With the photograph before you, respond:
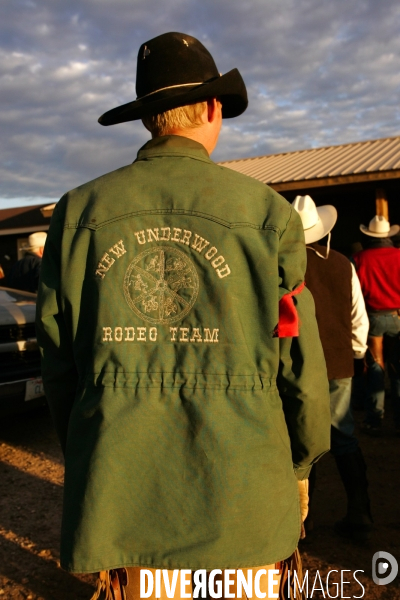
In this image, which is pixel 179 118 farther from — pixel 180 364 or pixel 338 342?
pixel 338 342

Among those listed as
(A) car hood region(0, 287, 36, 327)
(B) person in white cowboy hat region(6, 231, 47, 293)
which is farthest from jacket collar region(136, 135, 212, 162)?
(B) person in white cowboy hat region(6, 231, 47, 293)

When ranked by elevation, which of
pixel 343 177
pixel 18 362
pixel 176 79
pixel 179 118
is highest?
pixel 343 177

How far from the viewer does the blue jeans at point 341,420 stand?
3500 millimetres

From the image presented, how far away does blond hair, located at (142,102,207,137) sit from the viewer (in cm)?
159

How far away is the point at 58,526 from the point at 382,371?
11.6 feet

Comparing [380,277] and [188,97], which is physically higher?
[188,97]

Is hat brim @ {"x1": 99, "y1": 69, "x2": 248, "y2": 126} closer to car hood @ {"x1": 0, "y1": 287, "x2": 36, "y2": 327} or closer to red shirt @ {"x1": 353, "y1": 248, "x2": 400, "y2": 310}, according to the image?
car hood @ {"x1": 0, "y1": 287, "x2": 36, "y2": 327}

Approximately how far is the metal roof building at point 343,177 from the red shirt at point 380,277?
347 cm

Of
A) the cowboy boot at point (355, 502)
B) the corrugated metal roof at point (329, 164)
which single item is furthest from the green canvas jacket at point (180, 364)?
the corrugated metal roof at point (329, 164)

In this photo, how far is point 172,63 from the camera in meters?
1.64

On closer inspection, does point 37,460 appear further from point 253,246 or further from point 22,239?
point 22,239

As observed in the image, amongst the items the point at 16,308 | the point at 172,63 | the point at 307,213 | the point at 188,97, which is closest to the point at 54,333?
the point at 188,97

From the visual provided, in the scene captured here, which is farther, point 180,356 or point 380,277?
point 380,277

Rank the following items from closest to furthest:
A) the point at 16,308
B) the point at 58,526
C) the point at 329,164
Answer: the point at 58,526 → the point at 16,308 → the point at 329,164
